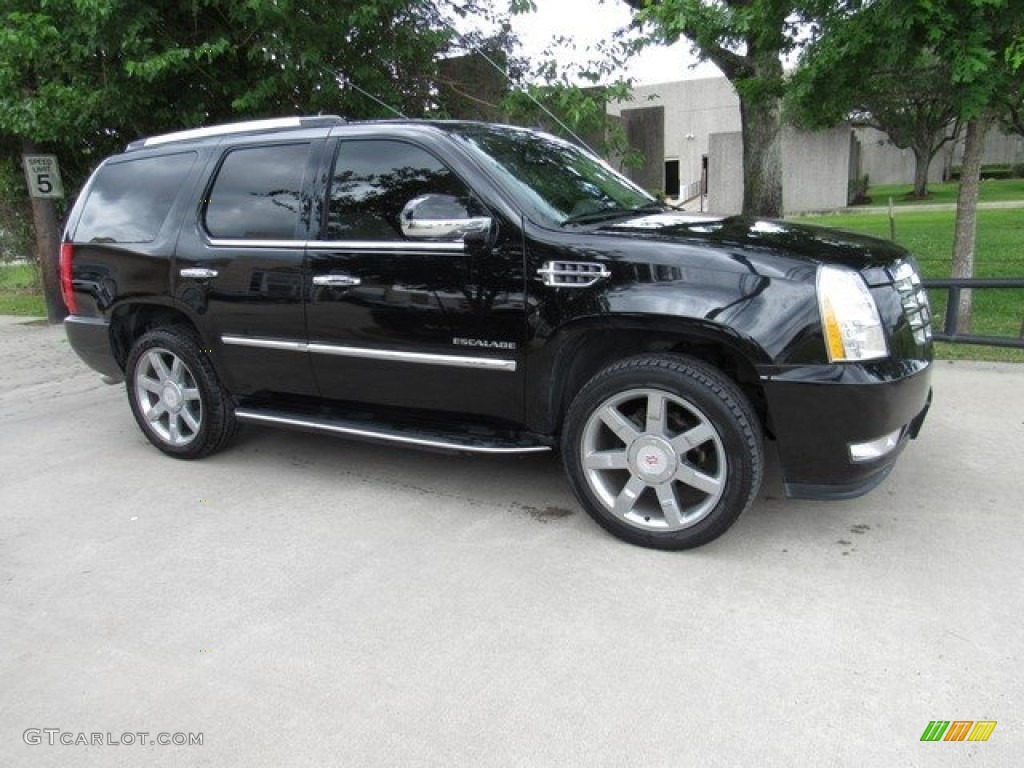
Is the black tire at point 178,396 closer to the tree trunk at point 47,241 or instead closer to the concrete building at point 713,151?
the tree trunk at point 47,241

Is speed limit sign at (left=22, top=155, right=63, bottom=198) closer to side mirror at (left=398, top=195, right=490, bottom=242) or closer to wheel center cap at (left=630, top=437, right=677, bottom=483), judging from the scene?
side mirror at (left=398, top=195, right=490, bottom=242)

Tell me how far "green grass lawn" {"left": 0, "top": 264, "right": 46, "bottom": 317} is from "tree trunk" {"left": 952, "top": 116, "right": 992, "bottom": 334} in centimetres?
1257

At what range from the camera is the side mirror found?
3684 millimetres

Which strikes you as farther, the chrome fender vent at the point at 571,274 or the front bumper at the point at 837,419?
the chrome fender vent at the point at 571,274

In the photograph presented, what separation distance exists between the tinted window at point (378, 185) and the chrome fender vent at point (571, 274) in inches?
25.8

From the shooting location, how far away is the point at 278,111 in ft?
29.9

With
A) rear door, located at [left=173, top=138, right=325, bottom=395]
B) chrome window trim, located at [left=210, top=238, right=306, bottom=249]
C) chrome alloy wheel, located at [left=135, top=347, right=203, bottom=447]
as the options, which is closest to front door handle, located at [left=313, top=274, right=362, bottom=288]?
rear door, located at [left=173, top=138, right=325, bottom=395]

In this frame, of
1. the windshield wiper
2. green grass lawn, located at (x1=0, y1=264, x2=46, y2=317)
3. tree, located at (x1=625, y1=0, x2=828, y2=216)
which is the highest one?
tree, located at (x1=625, y1=0, x2=828, y2=216)

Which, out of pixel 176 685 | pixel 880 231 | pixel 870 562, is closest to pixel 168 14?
pixel 176 685

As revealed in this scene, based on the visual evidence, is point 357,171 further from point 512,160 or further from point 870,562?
point 870,562

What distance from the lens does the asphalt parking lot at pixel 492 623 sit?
8.13ft

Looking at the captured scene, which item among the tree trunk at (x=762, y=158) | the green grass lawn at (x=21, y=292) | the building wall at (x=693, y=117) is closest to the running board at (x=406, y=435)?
the tree trunk at (x=762, y=158)

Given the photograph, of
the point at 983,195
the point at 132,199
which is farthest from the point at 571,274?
Result: the point at 983,195

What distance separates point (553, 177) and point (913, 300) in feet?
6.13
